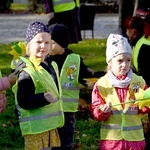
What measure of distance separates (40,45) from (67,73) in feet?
2.37

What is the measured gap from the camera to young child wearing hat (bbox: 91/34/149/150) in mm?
5031

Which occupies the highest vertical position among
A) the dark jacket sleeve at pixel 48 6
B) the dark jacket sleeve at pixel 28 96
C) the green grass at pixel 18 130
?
the dark jacket sleeve at pixel 28 96

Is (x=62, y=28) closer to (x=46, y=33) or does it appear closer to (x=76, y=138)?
(x=46, y=33)

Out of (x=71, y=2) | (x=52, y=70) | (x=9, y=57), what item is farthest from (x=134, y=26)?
(x=9, y=57)

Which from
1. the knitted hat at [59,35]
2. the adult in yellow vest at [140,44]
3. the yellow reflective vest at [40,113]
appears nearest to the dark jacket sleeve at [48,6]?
the adult in yellow vest at [140,44]

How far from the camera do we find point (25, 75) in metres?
5.01

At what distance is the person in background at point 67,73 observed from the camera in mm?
5750

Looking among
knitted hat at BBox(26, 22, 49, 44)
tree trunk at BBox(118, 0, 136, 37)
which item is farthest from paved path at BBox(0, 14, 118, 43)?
knitted hat at BBox(26, 22, 49, 44)

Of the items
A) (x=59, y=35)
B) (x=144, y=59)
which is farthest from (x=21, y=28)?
(x=59, y=35)

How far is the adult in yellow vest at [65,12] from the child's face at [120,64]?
5.04 metres

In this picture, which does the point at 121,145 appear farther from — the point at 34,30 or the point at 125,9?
the point at 125,9

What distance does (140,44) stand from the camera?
273 inches

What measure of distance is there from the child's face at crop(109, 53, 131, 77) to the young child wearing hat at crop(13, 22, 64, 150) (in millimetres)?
525

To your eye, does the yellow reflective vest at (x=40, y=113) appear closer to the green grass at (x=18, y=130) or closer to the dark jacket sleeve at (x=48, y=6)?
the green grass at (x=18, y=130)
